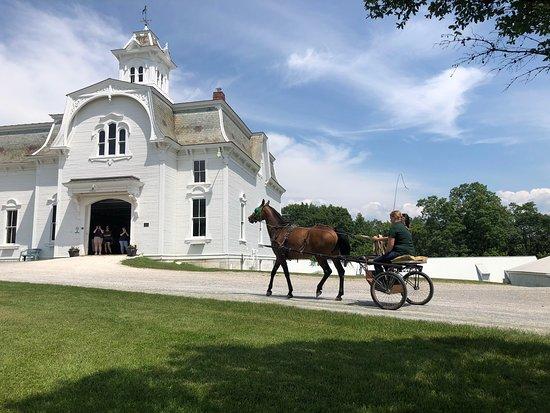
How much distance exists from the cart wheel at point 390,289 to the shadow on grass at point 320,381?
3.82 metres

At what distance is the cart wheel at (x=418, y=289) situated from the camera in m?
11.4

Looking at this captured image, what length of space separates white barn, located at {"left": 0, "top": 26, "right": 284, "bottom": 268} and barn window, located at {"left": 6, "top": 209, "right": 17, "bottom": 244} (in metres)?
0.06

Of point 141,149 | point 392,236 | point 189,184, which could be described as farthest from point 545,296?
point 141,149

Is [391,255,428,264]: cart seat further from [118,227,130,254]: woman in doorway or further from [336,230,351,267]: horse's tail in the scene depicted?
[118,227,130,254]: woman in doorway

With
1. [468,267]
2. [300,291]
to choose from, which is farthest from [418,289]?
[468,267]

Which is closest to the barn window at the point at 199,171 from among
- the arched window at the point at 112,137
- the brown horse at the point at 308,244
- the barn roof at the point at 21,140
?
the arched window at the point at 112,137

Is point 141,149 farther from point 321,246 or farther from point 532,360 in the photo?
point 532,360

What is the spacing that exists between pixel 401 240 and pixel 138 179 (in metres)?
20.4

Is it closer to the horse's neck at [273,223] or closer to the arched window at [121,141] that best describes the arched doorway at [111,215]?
the arched window at [121,141]

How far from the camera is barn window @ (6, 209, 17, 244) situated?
106 feet

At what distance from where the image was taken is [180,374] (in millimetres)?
5328

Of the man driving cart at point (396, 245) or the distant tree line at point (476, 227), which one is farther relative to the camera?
the distant tree line at point (476, 227)

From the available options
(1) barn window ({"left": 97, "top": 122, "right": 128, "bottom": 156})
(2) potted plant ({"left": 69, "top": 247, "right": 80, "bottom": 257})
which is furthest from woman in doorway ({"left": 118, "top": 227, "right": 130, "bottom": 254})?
(1) barn window ({"left": 97, "top": 122, "right": 128, "bottom": 156})

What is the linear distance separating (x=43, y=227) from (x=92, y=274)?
12.9 m
